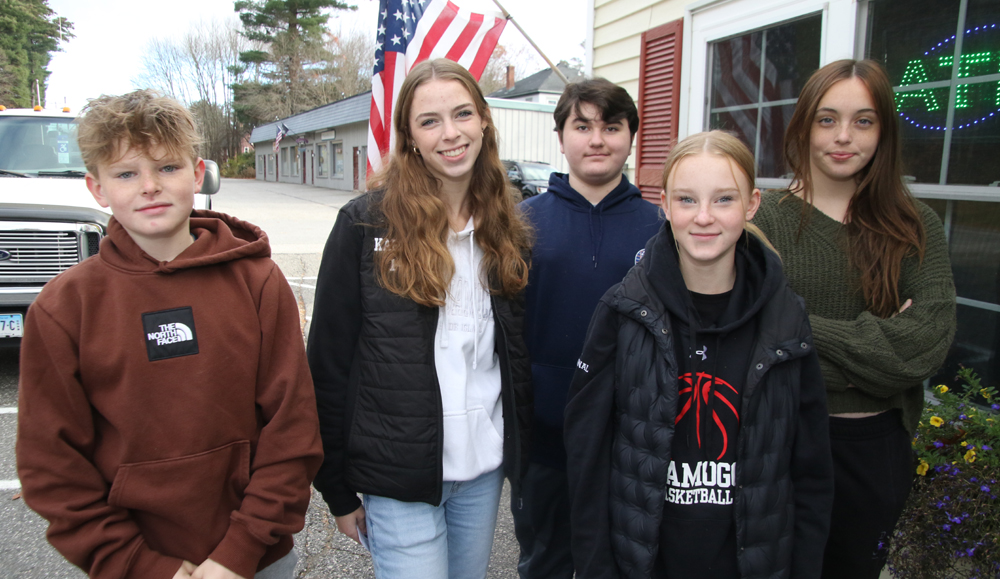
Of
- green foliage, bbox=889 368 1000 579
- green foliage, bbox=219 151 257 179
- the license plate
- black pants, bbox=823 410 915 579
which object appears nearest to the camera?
black pants, bbox=823 410 915 579

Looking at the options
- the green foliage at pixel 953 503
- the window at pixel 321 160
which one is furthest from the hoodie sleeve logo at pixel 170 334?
the window at pixel 321 160

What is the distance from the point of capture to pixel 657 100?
206 inches

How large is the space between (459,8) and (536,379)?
3382 mm

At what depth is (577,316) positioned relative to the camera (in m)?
2.18

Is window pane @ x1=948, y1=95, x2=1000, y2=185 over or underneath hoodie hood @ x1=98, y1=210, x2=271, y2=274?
over

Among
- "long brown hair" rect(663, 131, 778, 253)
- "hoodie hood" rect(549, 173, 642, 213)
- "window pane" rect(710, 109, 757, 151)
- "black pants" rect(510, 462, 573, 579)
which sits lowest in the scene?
"black pants" rect(510, 462, 573, 579)

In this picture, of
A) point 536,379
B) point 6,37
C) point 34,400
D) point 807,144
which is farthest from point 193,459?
point 6,37

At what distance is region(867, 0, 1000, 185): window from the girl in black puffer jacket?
2.02 meters

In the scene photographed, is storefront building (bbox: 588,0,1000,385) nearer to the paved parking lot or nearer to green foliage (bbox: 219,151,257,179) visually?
the paved parking lot

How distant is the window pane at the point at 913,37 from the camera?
3.07 meters

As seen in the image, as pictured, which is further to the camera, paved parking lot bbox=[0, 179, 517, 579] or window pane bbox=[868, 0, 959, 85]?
window pane bbox=[868, 0, 959, 85]

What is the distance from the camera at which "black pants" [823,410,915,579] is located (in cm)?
182

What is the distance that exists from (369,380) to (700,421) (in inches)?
35.5

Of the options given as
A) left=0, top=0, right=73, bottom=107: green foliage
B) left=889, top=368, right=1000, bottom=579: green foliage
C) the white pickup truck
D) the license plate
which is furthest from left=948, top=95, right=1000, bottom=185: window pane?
left=0, top=0, right=73, bottom=107: green foliage
